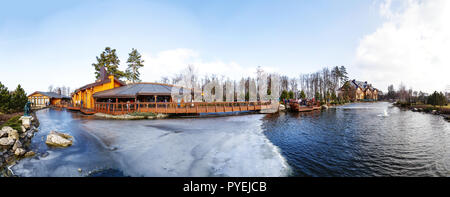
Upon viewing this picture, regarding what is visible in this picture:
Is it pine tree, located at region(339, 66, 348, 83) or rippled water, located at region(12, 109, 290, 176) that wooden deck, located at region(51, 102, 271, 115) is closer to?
rippled water, located at region(12, 109, 290, 176)

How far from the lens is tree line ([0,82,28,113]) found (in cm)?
1587

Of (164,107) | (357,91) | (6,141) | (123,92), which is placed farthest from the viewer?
(357,91)

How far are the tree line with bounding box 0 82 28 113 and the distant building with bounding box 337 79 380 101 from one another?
8042 cm

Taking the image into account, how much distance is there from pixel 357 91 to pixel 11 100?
107m

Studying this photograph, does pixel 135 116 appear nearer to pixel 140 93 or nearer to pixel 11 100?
pixel 140 93

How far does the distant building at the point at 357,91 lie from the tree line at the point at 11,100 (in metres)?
80.4

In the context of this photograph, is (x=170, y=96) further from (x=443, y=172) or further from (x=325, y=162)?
(x=443, y=172)

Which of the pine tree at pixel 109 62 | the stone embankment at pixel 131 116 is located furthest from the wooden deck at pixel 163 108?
the pine tree at pixel 109 62

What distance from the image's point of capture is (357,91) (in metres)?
82.4

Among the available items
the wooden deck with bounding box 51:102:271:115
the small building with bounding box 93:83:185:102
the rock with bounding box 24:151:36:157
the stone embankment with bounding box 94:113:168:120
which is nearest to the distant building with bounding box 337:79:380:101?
the wooden deck with bounding box 51:102:271:115

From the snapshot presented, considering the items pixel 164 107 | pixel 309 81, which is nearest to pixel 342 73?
pixel 309 81

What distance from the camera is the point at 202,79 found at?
6234 centimetres

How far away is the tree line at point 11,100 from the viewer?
1587 centimetres

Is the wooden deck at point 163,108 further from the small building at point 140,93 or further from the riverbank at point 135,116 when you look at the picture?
the small building at point 140,93
